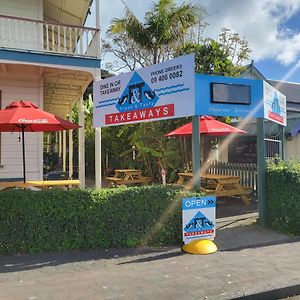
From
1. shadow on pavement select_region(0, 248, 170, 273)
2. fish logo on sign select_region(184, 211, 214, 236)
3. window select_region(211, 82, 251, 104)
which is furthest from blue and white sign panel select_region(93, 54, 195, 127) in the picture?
shadow on pavement select_region(0, 248, 170, 273)

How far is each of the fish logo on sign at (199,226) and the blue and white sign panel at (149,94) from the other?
5.82 ft

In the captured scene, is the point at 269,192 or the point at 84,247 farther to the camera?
the point at 269,192

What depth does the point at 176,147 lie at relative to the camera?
611 inches

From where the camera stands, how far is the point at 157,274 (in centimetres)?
516

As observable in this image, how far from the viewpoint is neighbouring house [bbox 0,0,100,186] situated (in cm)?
994

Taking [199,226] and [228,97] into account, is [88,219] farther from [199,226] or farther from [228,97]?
[228,97]

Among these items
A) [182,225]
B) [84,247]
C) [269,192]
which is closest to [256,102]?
[269,192]

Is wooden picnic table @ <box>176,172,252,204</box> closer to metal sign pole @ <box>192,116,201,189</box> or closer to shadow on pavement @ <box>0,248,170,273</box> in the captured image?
metal sign pole @ <box>192,116,201,189</box>

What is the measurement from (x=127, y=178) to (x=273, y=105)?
7865 millimetres

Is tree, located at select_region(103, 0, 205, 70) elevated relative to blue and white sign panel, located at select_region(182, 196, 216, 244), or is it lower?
elevated

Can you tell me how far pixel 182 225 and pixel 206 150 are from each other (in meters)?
8.83

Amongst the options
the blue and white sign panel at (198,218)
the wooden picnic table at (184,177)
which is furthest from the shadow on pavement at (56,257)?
the wooden picnic table at (184,177)

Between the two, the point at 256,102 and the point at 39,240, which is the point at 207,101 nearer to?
the point at 256,102

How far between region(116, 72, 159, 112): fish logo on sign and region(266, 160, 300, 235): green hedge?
9.50 feet
